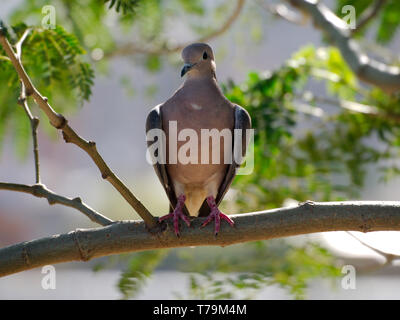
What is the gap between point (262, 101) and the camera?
7.49 feet

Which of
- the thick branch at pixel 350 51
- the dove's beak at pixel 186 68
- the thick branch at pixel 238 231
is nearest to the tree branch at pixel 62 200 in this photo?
the thick branch at pixel 238 231

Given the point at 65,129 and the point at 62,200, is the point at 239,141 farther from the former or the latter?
the point at 65,129

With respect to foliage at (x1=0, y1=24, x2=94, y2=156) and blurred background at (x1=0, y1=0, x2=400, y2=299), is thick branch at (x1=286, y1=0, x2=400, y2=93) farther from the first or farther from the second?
foliage at (x1=0, y1=24, x2=94, y2=156)

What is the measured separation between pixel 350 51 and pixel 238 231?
1143 mm

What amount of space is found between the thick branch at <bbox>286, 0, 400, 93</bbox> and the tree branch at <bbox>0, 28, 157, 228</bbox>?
3.82 feet

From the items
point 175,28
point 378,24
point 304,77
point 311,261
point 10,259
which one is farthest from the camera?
point 175,28

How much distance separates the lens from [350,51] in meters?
2.20

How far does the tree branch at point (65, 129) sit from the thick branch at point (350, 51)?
3.82ft

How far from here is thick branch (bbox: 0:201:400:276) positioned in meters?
1.28

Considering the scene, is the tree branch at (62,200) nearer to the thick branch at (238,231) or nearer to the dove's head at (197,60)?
the thick branch at (238,231)

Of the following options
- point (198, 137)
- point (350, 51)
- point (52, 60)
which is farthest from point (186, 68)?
point (350, 51)

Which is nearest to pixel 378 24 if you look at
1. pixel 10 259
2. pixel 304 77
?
pixel 304 77

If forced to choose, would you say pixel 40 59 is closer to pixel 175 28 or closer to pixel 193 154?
pixel 193 154

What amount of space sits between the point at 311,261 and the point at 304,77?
844mm
